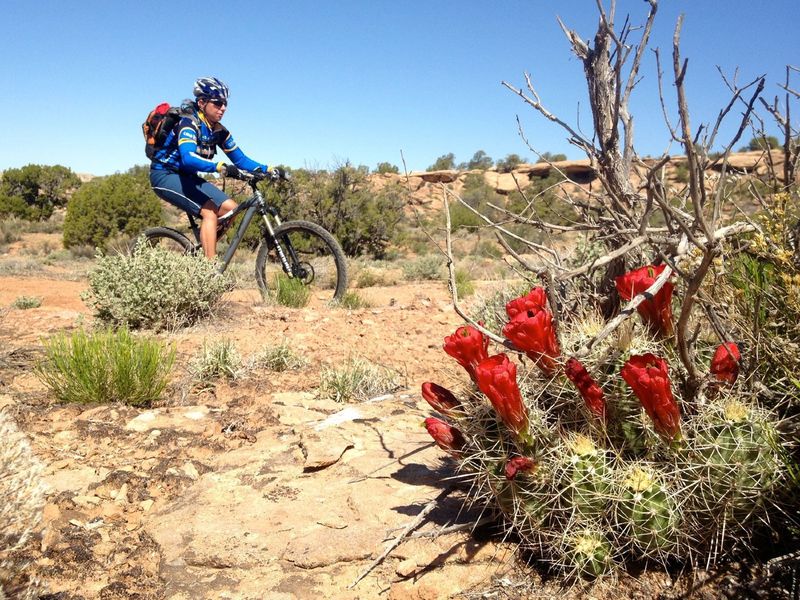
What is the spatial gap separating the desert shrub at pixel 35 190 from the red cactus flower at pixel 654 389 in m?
28.2

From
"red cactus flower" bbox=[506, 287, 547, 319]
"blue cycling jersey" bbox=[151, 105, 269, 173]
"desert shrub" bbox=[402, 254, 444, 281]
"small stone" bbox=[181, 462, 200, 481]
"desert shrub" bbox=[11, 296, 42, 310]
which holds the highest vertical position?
"blue cycling jersey" bbox=[151, 105, 269, 173]

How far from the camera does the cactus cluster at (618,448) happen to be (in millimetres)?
1819

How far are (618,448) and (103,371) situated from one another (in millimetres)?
2862

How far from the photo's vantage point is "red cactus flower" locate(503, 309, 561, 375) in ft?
6.17

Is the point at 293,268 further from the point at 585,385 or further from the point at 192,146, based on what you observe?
the point at 585,385

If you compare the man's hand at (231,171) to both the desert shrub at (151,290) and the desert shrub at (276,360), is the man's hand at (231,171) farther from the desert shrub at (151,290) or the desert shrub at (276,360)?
the desert shrub at (276,360)

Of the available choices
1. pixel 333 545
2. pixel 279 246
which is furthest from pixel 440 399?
pixel 279 246

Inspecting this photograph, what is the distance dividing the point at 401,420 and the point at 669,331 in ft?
5.81

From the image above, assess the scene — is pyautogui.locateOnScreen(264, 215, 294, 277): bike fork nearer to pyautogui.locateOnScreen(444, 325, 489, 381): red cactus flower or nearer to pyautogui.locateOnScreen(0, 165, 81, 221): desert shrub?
pyautogui.locateOnScreen(444, 325, 489, 381): red cactus flower

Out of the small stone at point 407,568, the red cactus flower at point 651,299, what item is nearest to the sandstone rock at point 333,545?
the small stone at point 407,568

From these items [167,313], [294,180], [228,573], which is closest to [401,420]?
[228,573]

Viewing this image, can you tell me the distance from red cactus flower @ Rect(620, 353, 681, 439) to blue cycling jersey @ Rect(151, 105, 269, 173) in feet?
17.1

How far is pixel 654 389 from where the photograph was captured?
1.73 meters

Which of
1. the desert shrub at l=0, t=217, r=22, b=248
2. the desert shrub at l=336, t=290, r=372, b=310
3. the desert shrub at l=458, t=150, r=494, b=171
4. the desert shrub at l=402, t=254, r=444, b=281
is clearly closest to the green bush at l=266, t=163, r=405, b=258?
the desert shrub at l=402, t=254, r=444, b=281
